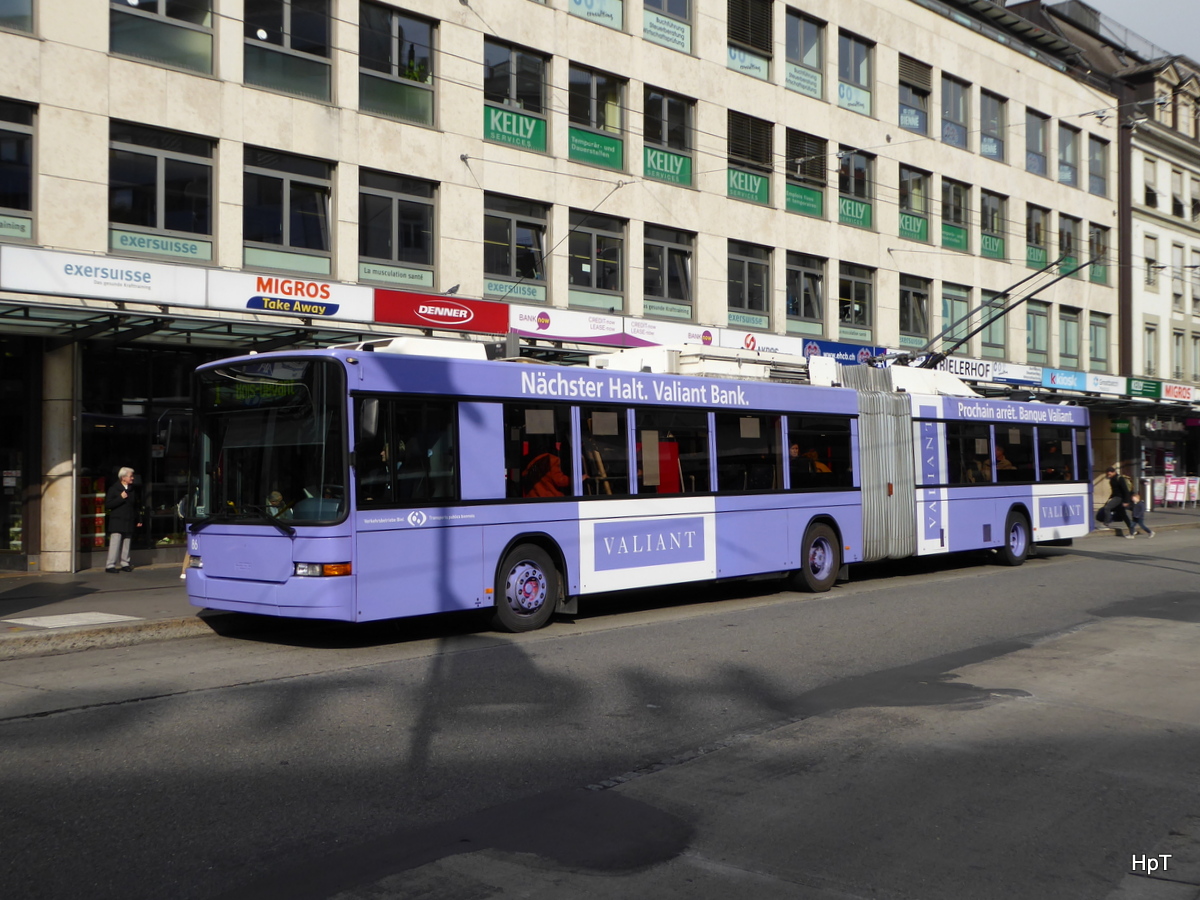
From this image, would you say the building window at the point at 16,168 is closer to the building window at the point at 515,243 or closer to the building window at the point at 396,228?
the building window at the point at 396,228

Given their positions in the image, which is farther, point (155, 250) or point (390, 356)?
point (155, 250)

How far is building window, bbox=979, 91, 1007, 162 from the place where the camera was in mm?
37219

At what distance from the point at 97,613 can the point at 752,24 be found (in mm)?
22105

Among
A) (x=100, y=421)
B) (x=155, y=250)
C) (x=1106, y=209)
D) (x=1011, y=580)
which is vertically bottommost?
(x=1011, y=580)

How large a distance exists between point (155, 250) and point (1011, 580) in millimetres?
14208

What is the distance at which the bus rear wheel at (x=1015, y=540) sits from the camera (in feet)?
68.9

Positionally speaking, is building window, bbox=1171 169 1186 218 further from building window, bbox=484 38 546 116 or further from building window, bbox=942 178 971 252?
building window, bbox=484 38 546 116

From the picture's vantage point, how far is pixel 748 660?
10602 millimetres

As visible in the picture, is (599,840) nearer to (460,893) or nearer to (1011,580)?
(460,893)

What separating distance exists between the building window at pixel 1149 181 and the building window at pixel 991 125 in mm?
10580

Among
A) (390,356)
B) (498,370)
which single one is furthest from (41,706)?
(498,370)

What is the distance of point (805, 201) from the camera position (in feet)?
100

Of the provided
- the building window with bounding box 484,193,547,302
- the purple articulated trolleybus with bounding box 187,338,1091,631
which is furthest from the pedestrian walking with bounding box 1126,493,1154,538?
the building window with bounding box 484,193,547,302

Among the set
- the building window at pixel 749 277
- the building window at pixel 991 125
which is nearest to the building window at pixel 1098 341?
the building window at pixel 991 125
